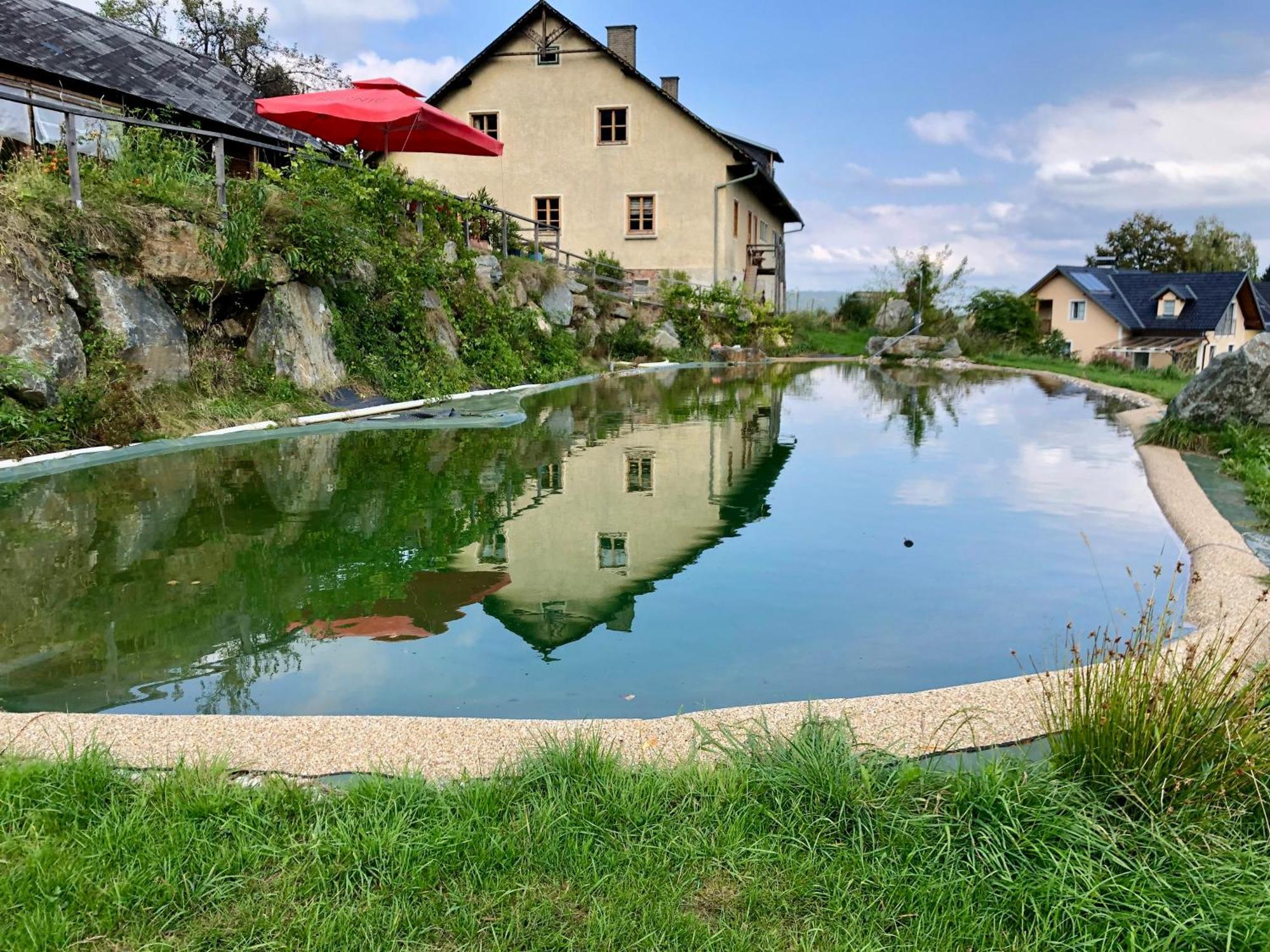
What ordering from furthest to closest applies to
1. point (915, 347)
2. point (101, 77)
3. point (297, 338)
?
point (915, 347) → point (101, 77) → point (297, 338)

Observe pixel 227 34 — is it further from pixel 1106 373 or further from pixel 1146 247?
pixel 1146 247

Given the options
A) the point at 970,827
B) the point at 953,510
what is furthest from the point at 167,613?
the point at 953,510

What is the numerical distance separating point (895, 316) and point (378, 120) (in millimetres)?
26405

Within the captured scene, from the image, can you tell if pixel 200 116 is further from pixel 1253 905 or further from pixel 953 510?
pixel 1253 905

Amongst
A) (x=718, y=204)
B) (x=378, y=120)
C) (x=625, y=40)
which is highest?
(x=625, y=40)

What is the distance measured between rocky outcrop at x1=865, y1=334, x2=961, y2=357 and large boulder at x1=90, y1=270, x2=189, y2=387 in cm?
2347

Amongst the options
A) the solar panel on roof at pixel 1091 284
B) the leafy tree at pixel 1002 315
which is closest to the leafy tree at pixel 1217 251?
the solar panel on roof at pixel 1091 284

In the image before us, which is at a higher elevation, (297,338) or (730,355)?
(297,338)

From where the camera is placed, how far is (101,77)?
1655 cm

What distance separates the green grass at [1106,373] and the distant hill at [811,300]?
29.4 ft

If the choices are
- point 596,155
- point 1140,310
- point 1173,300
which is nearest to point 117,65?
point 596,155

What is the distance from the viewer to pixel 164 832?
253 cm

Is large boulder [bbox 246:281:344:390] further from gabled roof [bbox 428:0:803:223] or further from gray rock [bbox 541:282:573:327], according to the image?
gabled roof [bbox 428:0:803:223]

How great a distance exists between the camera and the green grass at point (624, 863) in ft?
7.35
